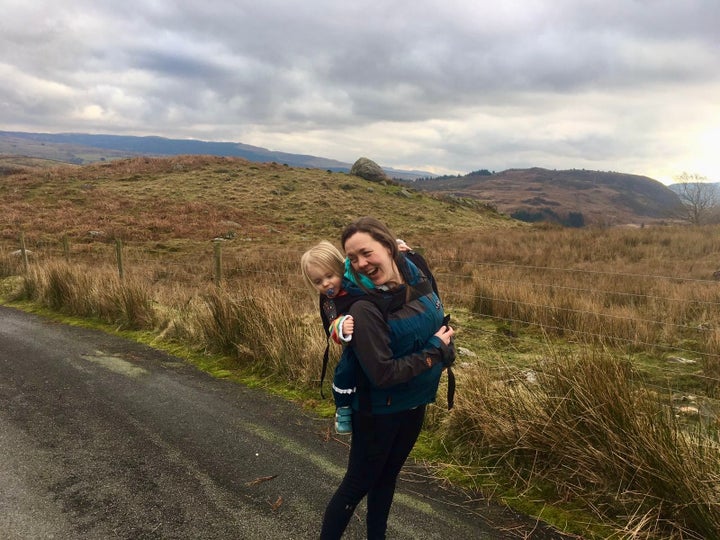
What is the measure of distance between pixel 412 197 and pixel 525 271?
23.4m

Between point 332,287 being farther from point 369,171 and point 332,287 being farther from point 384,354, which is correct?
point 369,171

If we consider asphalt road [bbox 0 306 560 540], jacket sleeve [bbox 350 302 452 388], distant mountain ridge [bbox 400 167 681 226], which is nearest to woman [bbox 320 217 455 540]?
jacket sleeve [bbox 350 302 452 388]

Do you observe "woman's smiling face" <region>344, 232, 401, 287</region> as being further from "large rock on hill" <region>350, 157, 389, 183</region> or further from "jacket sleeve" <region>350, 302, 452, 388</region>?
"large rock on hill" <region>350, 157, 389, 183</region>

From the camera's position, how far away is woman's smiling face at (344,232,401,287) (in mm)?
1757

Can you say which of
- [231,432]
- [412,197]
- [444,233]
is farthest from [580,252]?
[412,197]

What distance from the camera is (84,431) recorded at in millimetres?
3438

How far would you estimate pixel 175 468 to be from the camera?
2.99 m

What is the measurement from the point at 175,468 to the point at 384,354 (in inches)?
83.8

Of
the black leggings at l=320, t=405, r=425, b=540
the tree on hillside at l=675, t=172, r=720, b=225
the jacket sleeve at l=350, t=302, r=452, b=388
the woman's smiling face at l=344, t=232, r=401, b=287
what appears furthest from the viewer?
the tree on hillside at l=675, t=172, r=720, b=225

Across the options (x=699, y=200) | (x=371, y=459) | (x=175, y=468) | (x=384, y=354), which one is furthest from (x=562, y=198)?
(x=384, y=354)

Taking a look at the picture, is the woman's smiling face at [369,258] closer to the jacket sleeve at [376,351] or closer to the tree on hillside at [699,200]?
the jacket sleeve at [376,351]

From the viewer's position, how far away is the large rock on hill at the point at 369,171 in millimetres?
38906

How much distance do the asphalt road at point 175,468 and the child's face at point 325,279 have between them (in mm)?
1469

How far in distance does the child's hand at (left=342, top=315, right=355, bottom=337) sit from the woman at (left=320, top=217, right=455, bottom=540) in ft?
0.06
